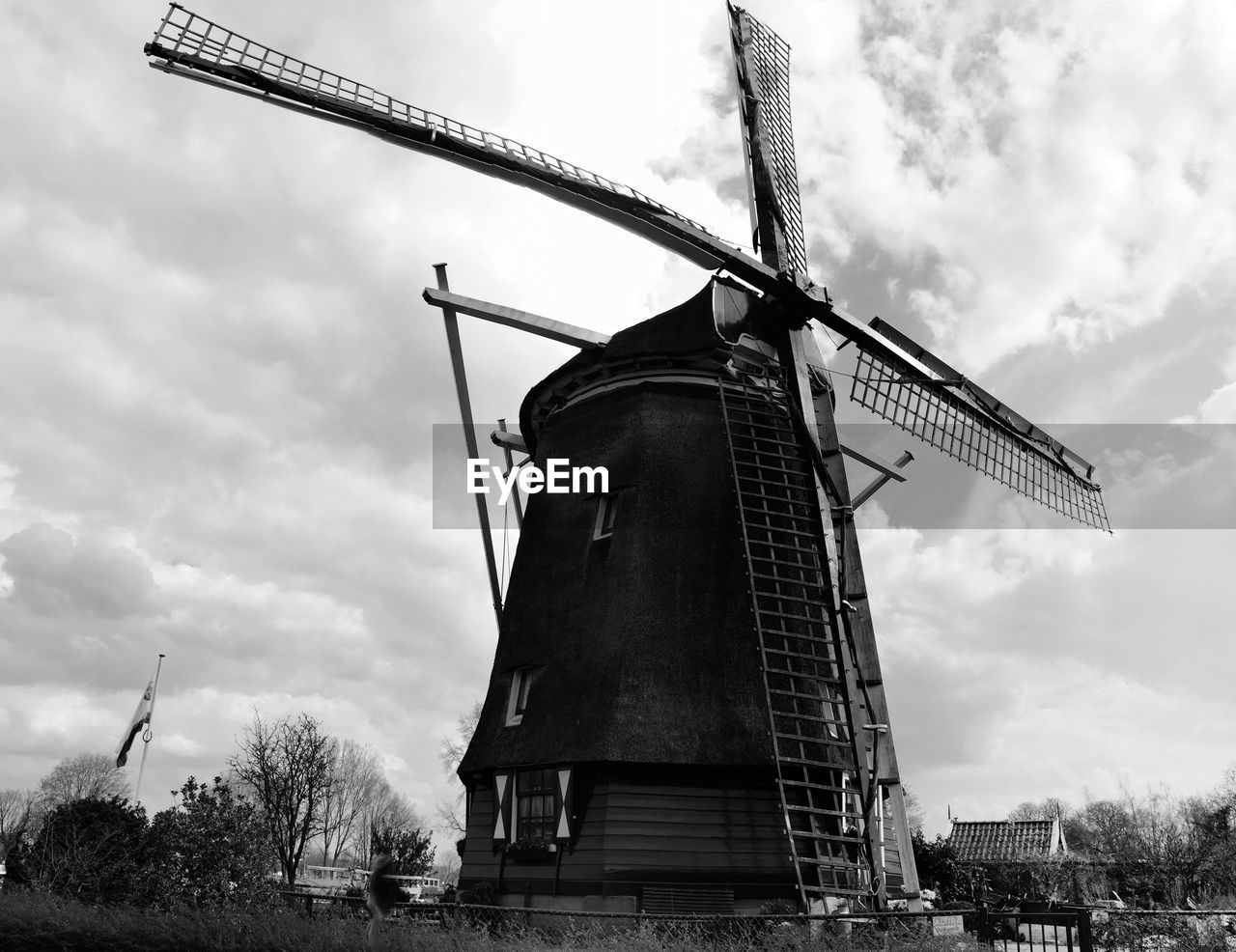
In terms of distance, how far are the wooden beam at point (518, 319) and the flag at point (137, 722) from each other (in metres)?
15.5

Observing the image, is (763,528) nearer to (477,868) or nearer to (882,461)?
(882,461)

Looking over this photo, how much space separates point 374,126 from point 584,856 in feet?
33.9

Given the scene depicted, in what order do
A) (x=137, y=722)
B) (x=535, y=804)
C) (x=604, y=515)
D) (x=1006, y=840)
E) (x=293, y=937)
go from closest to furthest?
(x=293, y=937), (x=535, y=804), (x=604, y=515), (x=137, y=722), (x=1006, y=840)

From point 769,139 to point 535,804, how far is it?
40.5 ft

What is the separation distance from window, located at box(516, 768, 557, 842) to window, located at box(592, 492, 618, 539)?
3457 millimetres

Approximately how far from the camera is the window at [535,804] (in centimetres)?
1216

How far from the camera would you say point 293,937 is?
8445mm

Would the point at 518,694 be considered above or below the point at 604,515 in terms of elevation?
below

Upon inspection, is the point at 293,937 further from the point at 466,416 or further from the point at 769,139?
the point at 769,139

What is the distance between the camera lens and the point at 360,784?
193 feet

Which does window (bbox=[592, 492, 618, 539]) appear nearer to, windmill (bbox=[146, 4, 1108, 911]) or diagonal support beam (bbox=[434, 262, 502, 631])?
windmill (bbox=[146, 4, 1108, 911])

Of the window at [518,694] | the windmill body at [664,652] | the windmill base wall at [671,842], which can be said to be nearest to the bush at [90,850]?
the windmill body at [664,652]

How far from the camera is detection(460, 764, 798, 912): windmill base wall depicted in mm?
11219

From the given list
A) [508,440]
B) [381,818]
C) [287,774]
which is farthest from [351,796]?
[508,440]
